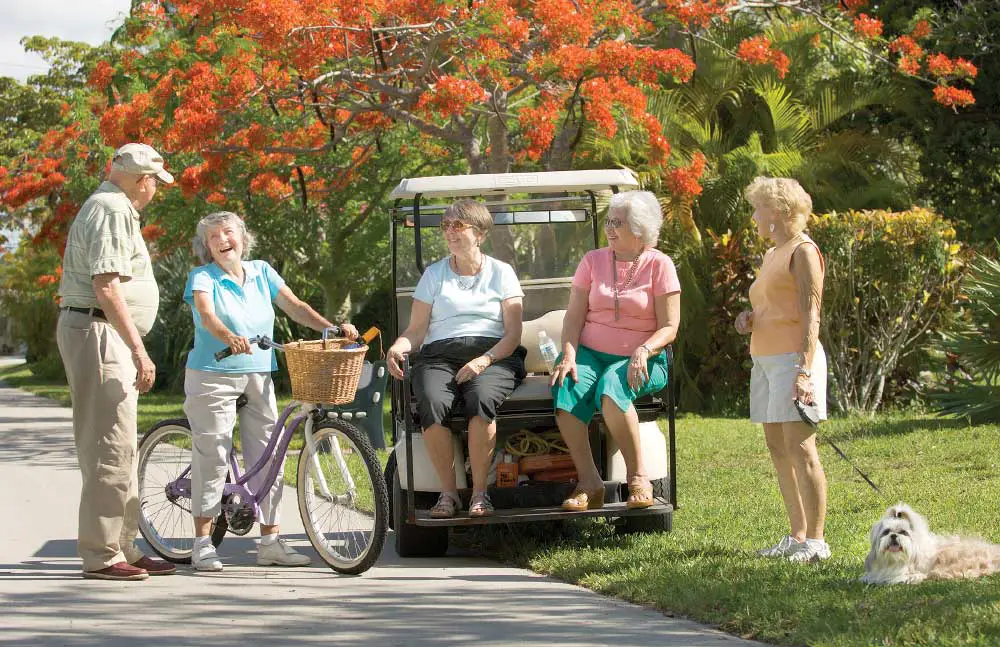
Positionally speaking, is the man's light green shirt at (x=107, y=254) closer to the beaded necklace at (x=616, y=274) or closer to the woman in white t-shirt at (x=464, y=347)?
the woman in white t-shirt at (x=464, y=347)

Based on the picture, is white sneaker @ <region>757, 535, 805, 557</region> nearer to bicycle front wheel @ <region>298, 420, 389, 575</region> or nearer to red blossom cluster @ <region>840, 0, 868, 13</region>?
bicycle front wheel @ <region>298, 420, 389, 575</region>

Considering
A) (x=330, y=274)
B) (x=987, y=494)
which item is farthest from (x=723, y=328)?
(x=987, y=494)

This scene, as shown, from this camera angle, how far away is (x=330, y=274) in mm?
20406

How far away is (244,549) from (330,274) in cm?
1242

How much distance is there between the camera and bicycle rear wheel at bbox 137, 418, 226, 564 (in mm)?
7762

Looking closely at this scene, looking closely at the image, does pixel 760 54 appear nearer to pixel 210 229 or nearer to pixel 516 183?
pixel 516 183

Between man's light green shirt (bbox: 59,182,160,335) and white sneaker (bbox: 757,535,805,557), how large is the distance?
10.8ft

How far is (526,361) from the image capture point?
27.3 ft

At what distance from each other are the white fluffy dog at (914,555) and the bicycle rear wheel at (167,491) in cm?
357

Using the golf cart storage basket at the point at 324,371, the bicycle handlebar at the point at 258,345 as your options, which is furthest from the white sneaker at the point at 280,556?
the bicycle handlebar at the point at 258,345

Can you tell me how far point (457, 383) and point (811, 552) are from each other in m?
1.99

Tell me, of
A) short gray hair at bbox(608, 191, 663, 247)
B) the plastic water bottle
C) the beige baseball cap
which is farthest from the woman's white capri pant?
short gray hair at bbox(608, 191, 663, 247)

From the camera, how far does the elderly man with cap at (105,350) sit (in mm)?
6863

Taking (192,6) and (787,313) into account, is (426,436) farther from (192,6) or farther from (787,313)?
(192,6)
